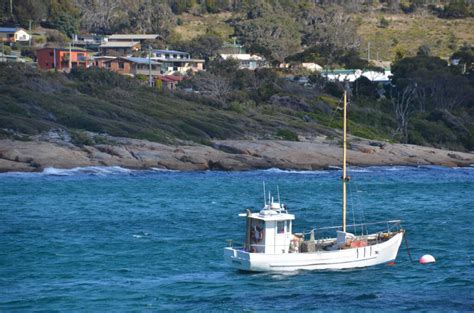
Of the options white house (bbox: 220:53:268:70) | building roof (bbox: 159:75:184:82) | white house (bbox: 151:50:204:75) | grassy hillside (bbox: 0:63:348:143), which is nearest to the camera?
grassy hillside (bbox: 0:63:348:143)

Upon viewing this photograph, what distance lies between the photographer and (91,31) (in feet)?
641

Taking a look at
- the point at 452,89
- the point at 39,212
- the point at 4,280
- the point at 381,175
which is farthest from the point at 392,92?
the point at 4,280

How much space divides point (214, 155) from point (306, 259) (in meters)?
55.3

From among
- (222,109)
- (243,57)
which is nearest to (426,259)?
(222,109)

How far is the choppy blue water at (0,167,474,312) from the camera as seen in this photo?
43.3 meters

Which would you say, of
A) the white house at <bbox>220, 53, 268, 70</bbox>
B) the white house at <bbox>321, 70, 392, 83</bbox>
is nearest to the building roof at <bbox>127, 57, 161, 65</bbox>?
the white house at <bbox>220, 53, 268, 70</bbox>

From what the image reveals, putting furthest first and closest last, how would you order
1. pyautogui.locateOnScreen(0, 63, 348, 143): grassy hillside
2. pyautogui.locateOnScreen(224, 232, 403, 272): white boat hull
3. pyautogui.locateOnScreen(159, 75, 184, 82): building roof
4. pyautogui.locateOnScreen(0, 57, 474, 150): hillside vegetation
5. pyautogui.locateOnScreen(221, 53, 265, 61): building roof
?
1. pyautogui.locateOnScreen(221, 53, 265, 61): building roof
2. pyautogui.locateOnScreen(159, 75, 184, 82): building roof
3. pyautogui.locateOnScreen(0, 57, 474, 150): hillside vegetation
4. pyautogui.locateOnScreen(0, 63, 348, 143): grassy hillside
5. pyautogui.locateOnScreen(224, 232, 403, 272): white boat hull

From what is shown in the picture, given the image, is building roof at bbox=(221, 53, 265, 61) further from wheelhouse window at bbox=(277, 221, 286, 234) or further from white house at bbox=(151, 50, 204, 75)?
wheelhouse window at bbox=(277, 221, 286, 234)

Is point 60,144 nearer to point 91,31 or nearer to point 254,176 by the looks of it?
point 254,176

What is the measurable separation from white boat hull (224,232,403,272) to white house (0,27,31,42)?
442ft

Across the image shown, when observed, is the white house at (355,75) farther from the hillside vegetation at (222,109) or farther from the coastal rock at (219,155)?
the coastal rock at (219,155)

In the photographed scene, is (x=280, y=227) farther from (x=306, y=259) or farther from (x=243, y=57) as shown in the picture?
(x=243, y=57)

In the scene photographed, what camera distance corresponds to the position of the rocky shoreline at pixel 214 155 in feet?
309

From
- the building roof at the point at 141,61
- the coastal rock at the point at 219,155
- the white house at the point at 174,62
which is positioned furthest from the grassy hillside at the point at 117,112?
the white house at the point at 174,62
